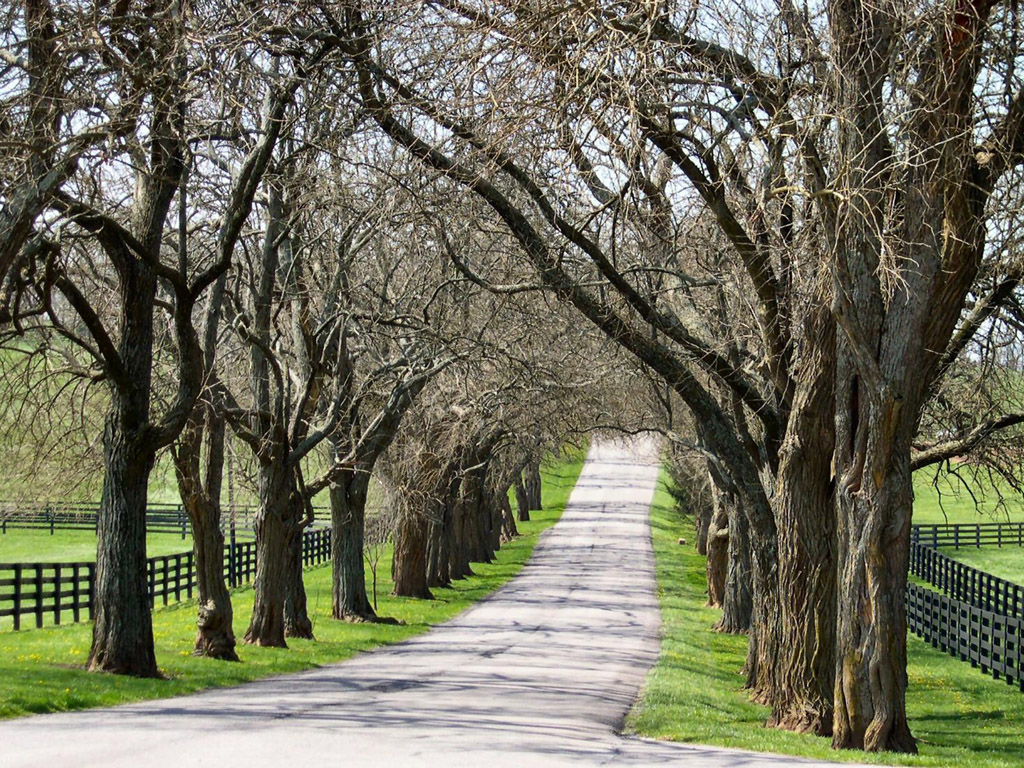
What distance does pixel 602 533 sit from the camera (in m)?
64.7

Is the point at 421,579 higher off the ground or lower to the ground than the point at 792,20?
lower

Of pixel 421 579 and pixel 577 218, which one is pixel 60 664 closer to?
pixel 577 218

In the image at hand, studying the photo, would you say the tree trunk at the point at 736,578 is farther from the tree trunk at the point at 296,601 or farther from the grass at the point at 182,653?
the tree trunk at the point at 296,601

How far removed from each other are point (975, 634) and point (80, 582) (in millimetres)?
24420

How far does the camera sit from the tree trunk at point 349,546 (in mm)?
27141

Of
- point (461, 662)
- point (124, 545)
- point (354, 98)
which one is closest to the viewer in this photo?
point (354, 98)

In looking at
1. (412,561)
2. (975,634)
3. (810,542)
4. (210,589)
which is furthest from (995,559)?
(810,542)

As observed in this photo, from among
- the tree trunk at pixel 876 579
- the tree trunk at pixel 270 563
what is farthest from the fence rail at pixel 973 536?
the tree trunk at pixel 876 579

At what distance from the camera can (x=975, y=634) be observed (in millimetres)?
23047

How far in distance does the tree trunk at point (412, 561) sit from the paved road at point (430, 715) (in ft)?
16.0

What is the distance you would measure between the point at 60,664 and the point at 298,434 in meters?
7.41

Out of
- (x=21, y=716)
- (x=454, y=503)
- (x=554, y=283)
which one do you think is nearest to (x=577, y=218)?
(x=554, y=283)

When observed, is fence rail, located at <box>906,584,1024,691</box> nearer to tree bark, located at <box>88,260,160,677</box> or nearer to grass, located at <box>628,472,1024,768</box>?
grass, located at <box>628,472,1024,768</box>

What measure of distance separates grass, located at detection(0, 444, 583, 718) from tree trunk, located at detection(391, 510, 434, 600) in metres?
0.59
